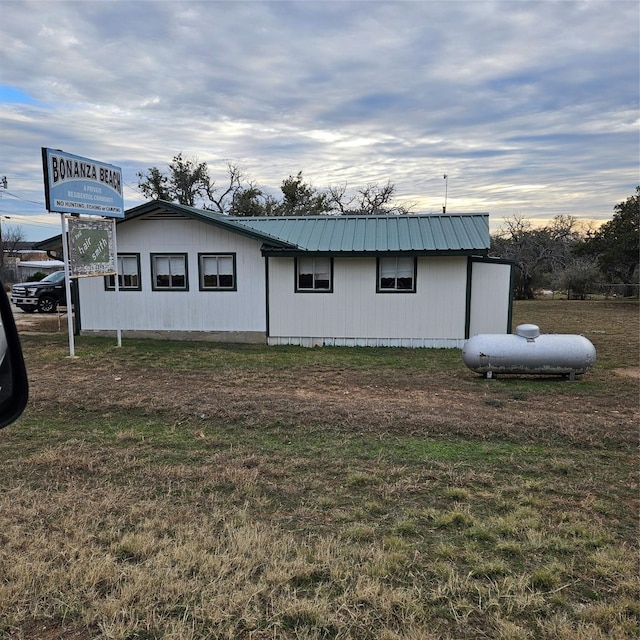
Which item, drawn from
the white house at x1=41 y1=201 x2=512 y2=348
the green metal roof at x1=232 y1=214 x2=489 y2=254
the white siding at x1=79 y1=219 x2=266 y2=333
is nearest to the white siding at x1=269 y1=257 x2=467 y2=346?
the white house at x1=41 y1=201 x2=512 y2=348

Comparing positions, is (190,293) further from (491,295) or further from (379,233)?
(491,295)

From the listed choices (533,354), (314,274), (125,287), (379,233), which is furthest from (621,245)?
(125,287)

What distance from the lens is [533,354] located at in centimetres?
852

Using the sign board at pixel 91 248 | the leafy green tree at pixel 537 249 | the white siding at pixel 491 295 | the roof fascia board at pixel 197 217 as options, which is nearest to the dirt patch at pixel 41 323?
the sign board at pixel 91 248

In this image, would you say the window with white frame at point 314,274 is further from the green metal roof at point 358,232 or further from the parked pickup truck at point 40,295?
the parked pickup truck at point 40,295

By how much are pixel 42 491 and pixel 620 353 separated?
40.0 ft

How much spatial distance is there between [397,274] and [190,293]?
5566 millimetres

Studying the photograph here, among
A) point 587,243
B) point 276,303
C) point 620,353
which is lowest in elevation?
point 620,353

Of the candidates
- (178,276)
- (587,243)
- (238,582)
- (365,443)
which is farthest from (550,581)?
(587,243)

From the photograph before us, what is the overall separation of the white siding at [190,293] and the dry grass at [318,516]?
19.6 ft

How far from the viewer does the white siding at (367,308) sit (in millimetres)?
12516

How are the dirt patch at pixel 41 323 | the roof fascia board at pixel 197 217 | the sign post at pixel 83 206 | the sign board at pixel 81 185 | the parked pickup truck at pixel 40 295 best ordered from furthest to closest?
the parked pickup truck at pixel 40 295, the dirt patch at pixel 41 323, the roof fascia board at pixel 197 217, the sign post at pixel 83 206, the sign board at pixel 81 185

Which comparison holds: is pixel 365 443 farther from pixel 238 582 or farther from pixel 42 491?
pixel 42 491

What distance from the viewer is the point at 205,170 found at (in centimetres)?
3616
